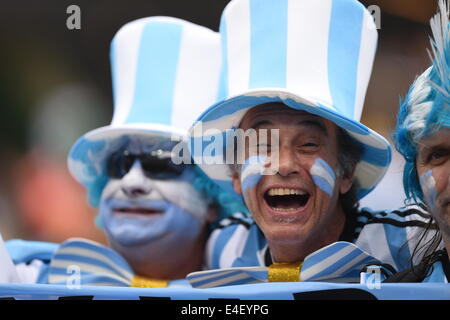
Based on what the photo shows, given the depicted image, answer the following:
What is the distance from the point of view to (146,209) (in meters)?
2.41

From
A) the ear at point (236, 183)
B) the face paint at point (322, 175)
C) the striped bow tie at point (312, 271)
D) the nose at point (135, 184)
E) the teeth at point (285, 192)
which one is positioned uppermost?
the nose at point (135, 184)

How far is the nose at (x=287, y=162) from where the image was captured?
1873 millimetres

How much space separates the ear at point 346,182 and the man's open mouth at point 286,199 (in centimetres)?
13

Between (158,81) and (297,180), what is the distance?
751mm

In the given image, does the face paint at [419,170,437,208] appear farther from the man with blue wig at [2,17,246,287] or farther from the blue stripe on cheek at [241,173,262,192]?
the man with blue wig at [2,17,246,287]

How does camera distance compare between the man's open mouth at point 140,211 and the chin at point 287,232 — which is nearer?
the chin at point 287,232

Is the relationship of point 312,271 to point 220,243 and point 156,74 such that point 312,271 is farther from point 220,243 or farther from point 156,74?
point 156,74

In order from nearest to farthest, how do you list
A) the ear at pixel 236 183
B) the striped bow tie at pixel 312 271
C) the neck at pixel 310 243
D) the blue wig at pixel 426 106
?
the blue wig at pixel 426 106
the striped bow tie at pixel 312 271
the neck at pixel 310 243
the ear at pixel 236 183

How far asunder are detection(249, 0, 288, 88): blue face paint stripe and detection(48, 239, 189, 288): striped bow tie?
82cm

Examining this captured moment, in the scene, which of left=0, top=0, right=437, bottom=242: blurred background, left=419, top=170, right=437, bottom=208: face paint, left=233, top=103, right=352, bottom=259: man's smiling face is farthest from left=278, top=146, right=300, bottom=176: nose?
left=0, top=0, right=437, bottom=242: blurred background

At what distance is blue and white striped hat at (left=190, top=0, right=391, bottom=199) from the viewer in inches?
74.0

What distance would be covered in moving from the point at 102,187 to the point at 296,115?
38.4 inches

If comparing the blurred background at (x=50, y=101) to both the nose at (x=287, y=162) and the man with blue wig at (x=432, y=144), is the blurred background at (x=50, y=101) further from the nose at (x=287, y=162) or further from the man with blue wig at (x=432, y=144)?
the man with blue wig at (x=432, y=144)

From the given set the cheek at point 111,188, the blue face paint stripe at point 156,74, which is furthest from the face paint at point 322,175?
the cheek at point 111,188
